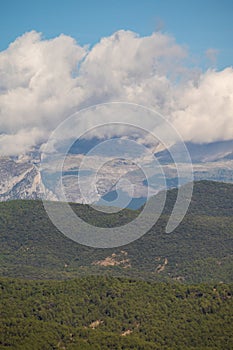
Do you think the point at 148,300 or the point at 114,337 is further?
the point at 148,300

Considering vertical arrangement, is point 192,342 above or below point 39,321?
below

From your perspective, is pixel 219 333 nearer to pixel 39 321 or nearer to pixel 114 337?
pixel 114 337

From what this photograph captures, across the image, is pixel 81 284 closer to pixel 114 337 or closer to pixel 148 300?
pixel 148 300

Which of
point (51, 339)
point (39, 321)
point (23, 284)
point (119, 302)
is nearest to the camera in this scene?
point (51, 339)

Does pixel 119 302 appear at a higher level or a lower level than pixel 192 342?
higher

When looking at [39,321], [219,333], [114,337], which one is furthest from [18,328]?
[219,333]

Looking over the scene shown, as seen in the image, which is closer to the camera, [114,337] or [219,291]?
[114,337]

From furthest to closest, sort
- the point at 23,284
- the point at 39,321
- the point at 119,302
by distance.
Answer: the point at 23,284
the point at 119,302
the point at 39,321

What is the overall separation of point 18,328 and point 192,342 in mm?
37484

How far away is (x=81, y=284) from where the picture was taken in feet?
580

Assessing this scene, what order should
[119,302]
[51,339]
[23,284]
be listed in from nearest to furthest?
[51,339] → [119,302] → [23,284]

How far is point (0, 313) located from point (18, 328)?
39.2 ft

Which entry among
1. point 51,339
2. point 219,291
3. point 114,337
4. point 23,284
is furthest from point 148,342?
point 23,284

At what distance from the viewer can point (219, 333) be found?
497 ft
